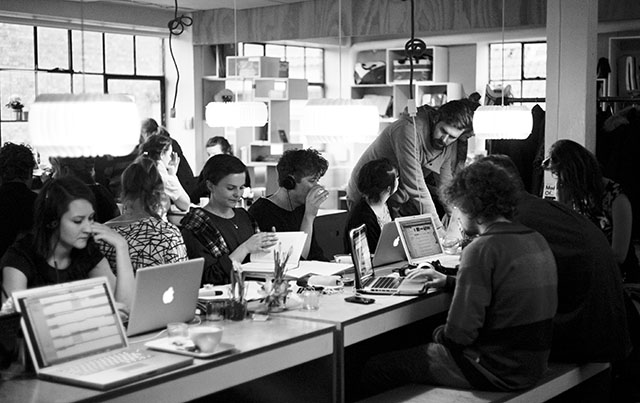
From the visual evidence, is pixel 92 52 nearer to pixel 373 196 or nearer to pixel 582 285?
pixel 373 196

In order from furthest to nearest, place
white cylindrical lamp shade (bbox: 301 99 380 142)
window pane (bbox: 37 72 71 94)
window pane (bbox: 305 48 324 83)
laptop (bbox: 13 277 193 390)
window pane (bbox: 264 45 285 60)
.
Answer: window pane (bbox: 305 48 324 83)
window pane (bbox: 264 45 285 60)
window pane (bbox: 37 72 71 94)
white cylindrical lamp shade (bbox: 301 99 380 142)
laptop (bbox: 13 277 193 390)

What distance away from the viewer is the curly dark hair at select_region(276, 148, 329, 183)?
17.3ft

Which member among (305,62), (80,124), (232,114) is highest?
(305,62)

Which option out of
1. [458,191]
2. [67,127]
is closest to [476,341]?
[458,191]

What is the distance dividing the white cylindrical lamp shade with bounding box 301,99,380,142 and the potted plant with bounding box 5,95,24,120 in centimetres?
554

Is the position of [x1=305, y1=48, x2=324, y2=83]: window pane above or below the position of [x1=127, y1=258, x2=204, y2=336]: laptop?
above

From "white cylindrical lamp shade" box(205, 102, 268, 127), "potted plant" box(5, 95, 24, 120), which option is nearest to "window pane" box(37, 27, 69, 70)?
"potted plant" box(5, 95, 24, 120)

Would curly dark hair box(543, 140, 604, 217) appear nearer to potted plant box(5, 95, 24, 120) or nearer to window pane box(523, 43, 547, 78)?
potted plant box(5, 95, 24, 120)

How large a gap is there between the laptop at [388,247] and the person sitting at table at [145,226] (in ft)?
3.64

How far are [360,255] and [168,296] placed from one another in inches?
47.5

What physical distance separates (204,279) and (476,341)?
4.29 feet

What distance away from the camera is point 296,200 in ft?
17.3

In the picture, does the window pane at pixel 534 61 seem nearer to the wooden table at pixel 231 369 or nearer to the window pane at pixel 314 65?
the window pane at pixel 314 65

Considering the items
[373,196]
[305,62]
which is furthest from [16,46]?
[373,196]
